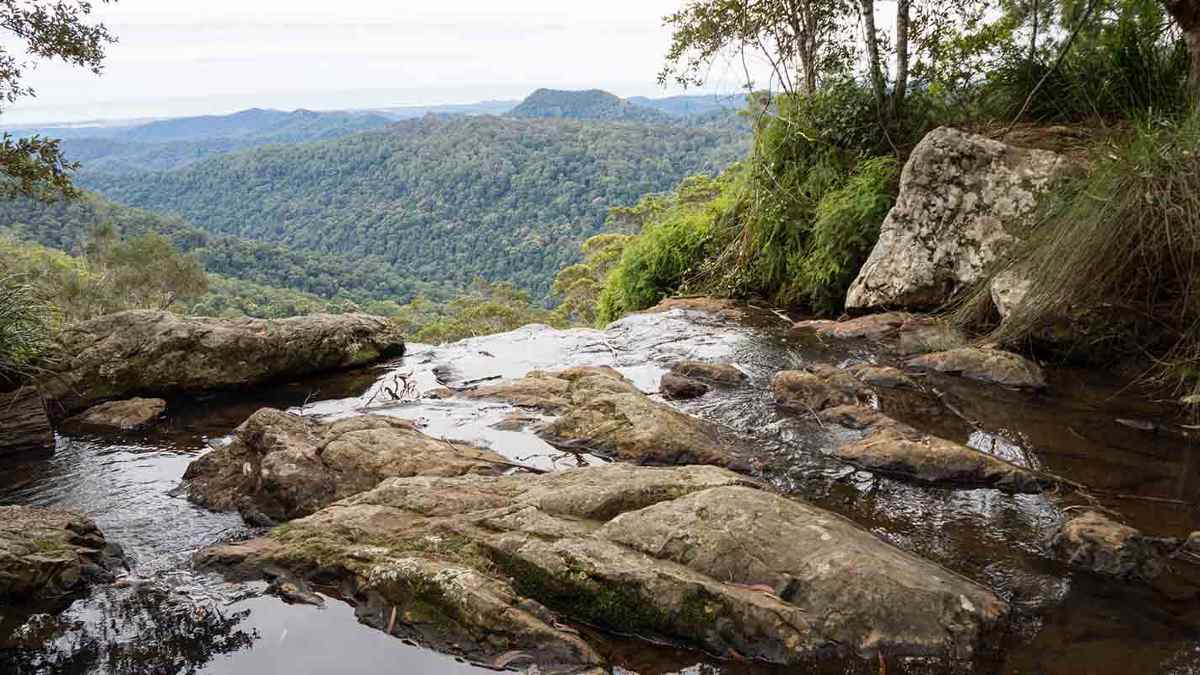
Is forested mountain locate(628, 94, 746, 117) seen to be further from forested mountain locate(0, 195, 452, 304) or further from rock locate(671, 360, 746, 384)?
forested mountain locate(0, 195, 452, 304)

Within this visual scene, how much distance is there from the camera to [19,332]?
21.4 feet

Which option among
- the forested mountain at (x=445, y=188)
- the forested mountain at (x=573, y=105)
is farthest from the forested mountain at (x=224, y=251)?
the forested mountain at (x=573, y=105)

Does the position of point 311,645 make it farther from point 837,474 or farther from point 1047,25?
point 1047,25

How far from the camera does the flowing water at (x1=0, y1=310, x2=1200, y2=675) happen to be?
3125 mm

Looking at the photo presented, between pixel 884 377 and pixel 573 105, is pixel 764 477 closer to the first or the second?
pixel 884 377

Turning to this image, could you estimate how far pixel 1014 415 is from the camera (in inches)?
227

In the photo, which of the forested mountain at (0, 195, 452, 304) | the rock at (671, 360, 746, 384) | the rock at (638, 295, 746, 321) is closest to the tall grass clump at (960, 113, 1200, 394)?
the rock at (671, 360, 746, 384)

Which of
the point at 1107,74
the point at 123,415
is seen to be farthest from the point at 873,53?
the point at 123,415

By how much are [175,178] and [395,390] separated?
366 feet

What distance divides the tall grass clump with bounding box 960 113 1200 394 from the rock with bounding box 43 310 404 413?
256 inches

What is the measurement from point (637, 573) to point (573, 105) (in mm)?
149810

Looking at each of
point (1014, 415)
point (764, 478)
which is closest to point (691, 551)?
point (764, 478)

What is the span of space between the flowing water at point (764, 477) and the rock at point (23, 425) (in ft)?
0.54

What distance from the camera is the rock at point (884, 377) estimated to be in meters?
6.50
